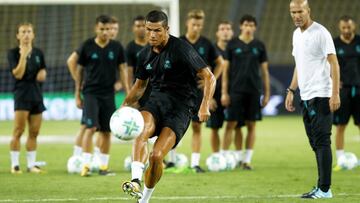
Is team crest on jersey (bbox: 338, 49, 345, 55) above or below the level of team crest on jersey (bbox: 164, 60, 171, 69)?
below

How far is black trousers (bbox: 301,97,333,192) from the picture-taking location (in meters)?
9.26

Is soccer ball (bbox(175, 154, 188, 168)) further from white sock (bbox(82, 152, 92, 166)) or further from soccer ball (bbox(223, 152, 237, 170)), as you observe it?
white sock (bbox(82, 152, 92, 166))

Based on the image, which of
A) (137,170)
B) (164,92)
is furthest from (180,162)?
(137,170)

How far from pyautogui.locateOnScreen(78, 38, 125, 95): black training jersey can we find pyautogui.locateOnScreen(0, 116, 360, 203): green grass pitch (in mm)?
1342

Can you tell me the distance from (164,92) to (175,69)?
26 cm

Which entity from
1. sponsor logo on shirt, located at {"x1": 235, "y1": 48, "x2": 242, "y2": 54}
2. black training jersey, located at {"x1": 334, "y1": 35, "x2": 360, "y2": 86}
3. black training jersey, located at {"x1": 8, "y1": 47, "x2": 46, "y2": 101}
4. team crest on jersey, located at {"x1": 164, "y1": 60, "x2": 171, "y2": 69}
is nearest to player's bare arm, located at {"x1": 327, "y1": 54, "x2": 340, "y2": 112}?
team crest on jersey, located at {"x1": 164, "y1": 60, "x2": 171, "y2": 69}

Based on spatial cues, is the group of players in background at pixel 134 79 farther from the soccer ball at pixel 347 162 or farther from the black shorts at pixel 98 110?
the soccer ball at pixel 347 162

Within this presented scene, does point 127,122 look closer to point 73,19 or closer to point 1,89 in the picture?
point 1,89

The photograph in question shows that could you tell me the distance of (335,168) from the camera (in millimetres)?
13078

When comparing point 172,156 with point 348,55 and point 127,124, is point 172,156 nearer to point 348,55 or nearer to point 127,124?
point 348,55

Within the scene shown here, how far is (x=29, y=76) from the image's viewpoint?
1294 cm

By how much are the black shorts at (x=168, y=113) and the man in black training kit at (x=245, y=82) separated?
5.07m

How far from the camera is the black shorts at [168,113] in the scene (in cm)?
834

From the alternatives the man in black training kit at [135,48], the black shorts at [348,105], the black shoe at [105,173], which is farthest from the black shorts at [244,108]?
the black shoe at [105,173]
